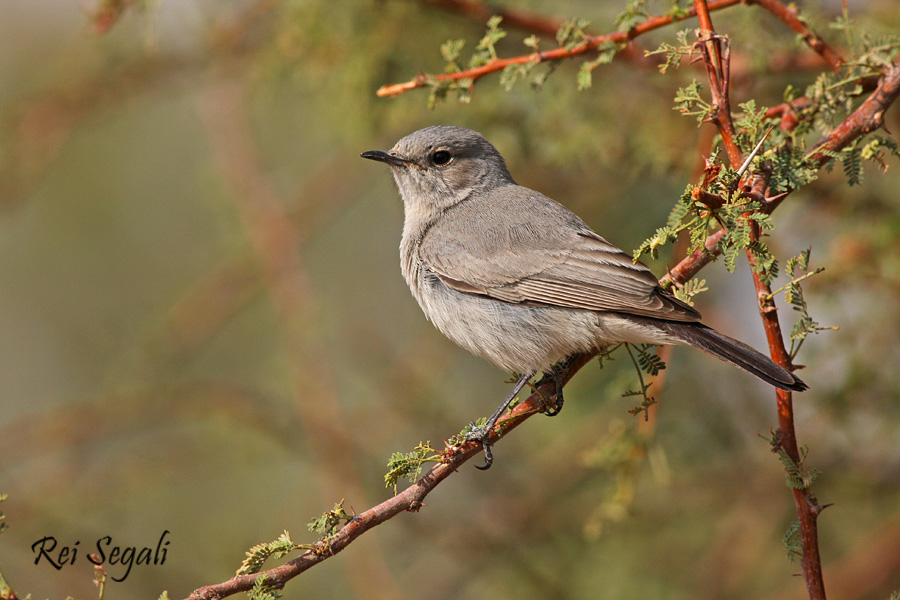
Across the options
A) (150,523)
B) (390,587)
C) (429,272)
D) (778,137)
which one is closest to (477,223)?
(429,272)

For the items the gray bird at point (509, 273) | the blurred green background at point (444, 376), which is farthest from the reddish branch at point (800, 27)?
the gray bird at point (509, 273)

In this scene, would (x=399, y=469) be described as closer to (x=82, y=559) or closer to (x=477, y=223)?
(x=477, y=223)

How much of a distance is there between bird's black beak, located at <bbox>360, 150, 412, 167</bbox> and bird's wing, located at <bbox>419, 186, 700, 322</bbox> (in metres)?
0.40

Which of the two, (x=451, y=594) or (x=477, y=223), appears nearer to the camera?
(x=477, y=223)

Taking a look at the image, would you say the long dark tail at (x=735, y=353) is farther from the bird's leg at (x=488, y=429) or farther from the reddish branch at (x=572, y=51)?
the reddish branch at (x=572, y=51)

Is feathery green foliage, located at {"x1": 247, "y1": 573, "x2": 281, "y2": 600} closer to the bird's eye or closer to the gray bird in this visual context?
the gray bird

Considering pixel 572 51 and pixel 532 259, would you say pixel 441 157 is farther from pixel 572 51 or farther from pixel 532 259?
pixel 572 51

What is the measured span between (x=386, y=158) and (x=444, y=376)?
75.6 inches

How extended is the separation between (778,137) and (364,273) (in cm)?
600

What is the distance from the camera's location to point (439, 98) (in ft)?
9.84

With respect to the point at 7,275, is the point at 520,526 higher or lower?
lower

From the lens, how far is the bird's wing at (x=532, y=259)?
3.29 metres

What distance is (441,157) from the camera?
4.39 metres

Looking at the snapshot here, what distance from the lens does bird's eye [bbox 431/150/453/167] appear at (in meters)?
4.37
